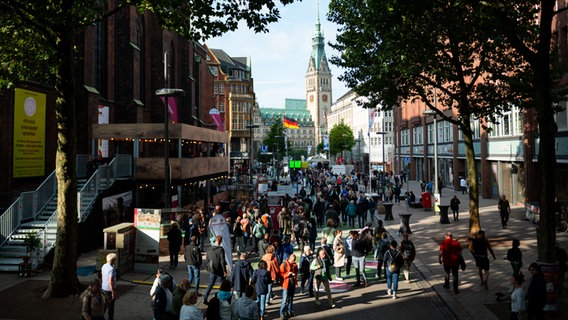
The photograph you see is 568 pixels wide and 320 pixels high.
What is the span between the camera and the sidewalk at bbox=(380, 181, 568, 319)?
10146 mm

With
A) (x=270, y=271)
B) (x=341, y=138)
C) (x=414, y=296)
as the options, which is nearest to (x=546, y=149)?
(x=414, y=296)

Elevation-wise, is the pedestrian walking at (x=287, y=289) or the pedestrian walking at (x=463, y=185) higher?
the pedestrian walking at (x=463, y=185)

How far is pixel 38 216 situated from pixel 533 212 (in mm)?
23782

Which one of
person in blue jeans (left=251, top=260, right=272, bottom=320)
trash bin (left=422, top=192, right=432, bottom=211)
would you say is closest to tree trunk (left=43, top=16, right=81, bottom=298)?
person in blue jeans (left=251, top=260, right=272, bottom=320)

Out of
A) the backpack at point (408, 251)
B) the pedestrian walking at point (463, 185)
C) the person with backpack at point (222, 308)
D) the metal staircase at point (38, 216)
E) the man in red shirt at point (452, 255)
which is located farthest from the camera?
the pedestrian walking at point (463, 185)

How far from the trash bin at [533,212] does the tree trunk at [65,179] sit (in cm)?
2153

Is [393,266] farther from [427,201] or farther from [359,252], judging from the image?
[427,201]

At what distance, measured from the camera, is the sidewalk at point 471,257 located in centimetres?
1015

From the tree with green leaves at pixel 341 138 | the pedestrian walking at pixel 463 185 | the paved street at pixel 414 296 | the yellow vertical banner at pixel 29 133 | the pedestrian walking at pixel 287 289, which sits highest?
the tree with green leaves at pixel 341 138

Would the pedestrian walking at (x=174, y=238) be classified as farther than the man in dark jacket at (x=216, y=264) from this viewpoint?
Yes

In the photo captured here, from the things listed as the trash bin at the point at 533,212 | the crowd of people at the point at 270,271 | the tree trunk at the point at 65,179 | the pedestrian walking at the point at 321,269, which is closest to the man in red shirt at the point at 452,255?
the crowd of people at the point at 270,271

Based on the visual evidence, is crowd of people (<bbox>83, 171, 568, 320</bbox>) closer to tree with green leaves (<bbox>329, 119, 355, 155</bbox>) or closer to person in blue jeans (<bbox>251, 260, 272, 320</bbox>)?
person in blue jeans (<bbox>251, 260, 272, 320</bbox>)

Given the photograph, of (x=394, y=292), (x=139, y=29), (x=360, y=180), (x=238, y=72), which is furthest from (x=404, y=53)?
(x=238, y=72)

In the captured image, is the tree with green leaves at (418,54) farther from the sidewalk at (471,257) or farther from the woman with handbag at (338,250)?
the woman with handbag at (338,250)
